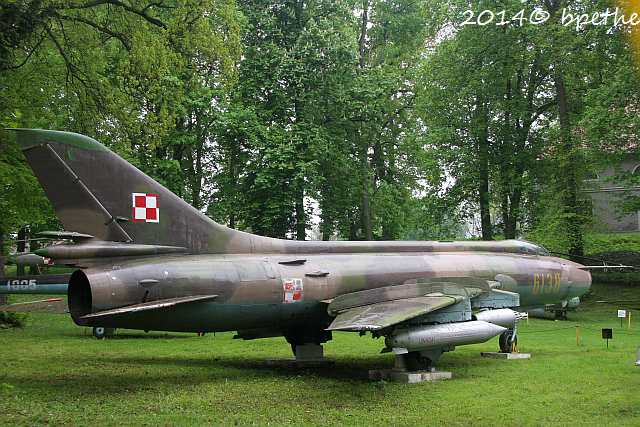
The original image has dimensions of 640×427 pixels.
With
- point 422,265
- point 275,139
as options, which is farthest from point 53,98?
point 422,265

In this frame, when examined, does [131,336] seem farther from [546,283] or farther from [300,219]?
[300,219]

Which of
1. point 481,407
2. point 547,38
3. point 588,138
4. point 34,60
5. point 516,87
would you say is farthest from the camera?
point 516,87

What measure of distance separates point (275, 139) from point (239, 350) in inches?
579

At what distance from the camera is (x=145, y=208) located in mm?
11273

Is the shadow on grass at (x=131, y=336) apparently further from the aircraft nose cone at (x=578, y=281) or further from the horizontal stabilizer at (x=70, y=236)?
the aircraft nose cone at (x=578, y=281)

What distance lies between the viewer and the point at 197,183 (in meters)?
34.2

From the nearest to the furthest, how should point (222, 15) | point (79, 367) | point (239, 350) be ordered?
point (79, 367) → point (239, 350) → point (222, 15)

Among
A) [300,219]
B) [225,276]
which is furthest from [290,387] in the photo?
[300,219]

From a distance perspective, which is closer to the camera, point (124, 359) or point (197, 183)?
point (124, 359)

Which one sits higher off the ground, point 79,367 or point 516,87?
point 516,87

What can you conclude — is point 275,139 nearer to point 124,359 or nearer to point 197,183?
point 197,183

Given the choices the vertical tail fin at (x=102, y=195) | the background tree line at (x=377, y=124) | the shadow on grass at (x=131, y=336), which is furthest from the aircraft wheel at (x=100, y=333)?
the vertical tail fin at (x=102, y=195)

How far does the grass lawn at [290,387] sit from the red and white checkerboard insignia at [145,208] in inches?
113

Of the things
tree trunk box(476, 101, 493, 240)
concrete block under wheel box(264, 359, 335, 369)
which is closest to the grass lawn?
concrete block under wheel box(264, 359, 335, 369)
